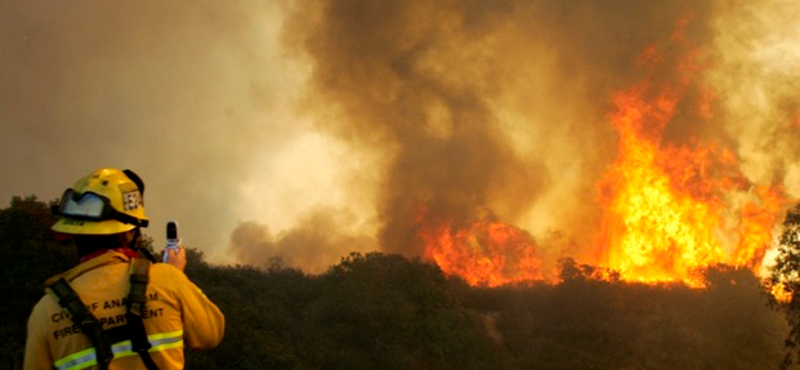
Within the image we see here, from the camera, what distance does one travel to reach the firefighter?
3861 mm

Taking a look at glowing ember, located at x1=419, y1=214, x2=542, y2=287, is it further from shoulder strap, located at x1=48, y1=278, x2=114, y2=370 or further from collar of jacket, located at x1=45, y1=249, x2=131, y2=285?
shoulder strap, located at x1=48, y1=278, x2=114, y2=370

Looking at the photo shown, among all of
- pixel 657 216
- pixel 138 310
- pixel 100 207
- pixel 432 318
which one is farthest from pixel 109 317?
pixel 657 216

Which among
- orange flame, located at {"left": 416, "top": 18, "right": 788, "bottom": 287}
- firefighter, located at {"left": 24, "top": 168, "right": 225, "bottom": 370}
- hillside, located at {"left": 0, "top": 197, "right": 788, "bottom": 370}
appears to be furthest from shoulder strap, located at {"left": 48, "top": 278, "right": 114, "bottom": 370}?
orange flame, located at {"left": 416, "top": 18, "right": 788, "bottom": 287}

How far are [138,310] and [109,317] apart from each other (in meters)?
0.17

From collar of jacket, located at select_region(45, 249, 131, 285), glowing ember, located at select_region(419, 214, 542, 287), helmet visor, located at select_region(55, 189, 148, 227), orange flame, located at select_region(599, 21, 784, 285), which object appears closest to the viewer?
collar of jacket, located at select_region(45, 249, 131, 285)

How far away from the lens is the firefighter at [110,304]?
386cm

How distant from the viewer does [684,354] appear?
25.3 meters

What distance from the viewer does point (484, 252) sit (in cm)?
4059

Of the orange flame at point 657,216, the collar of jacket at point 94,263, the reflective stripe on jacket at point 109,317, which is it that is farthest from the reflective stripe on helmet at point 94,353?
the orange flame at point 657,216

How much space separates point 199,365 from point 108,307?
15.5m

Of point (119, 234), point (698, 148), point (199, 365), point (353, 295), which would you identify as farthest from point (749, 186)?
point (119, 234)

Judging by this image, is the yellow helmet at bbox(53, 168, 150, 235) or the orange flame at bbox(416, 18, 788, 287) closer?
the yellow helmet at bbox(53, 168, 150, 235)

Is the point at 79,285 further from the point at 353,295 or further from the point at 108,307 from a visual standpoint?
the point at 353,295

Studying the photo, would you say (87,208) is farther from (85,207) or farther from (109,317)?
(109,317)
